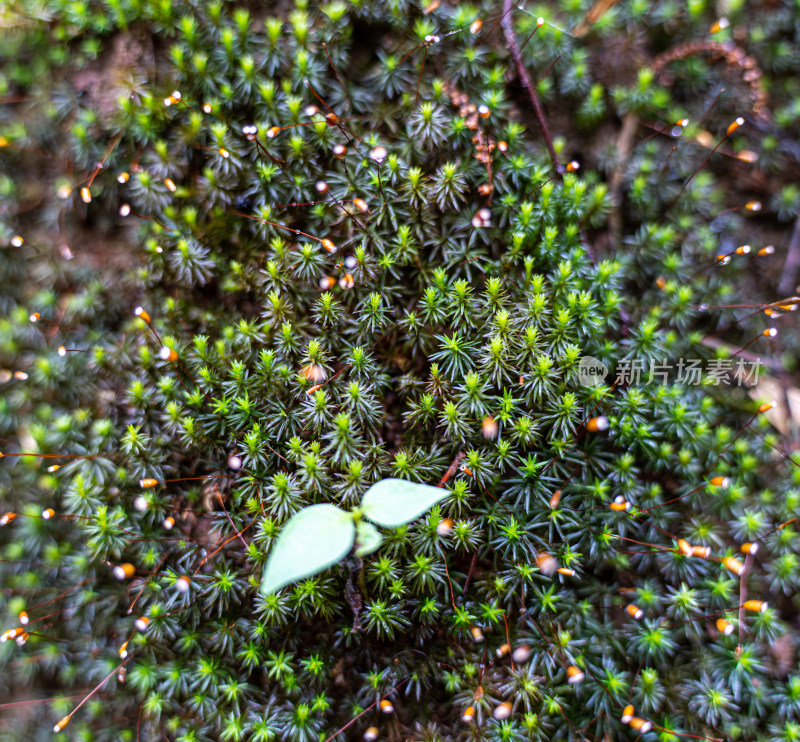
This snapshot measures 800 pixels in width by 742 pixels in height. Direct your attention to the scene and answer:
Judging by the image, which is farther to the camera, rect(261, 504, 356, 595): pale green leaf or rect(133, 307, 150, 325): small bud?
rect(133, 307, 150, 325): small bud

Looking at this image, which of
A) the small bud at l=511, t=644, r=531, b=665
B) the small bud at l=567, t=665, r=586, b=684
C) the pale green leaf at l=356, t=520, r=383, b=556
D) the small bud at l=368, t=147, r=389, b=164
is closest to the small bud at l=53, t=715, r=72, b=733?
the pale green leaf at l=356, t=520, r=383, b=556

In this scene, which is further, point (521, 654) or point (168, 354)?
point (168, 354)

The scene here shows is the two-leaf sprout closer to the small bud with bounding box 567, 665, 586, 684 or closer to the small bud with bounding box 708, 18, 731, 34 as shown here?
the small bud with bounding box 567, 665, 586, 684

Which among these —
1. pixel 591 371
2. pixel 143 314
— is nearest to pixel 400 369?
pixel 591 371

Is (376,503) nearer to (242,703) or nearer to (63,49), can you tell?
(242,703)

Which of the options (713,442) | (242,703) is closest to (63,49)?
(242,703)

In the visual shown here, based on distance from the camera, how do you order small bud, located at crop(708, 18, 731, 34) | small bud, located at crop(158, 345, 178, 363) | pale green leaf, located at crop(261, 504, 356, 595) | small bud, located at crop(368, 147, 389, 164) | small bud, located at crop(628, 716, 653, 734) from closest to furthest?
pale green leaf, located at crop(261, 504, 356, 595), small bud, located at crop(628, 716, 653, 734), small bud, located at crop(158, 345, 178, 363), small bud, located at crop(368, 147, 389, 164), small bud, located at crop(708, 18, 731, 34)

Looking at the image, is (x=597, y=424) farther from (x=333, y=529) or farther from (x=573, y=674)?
(x=333, y=529)
